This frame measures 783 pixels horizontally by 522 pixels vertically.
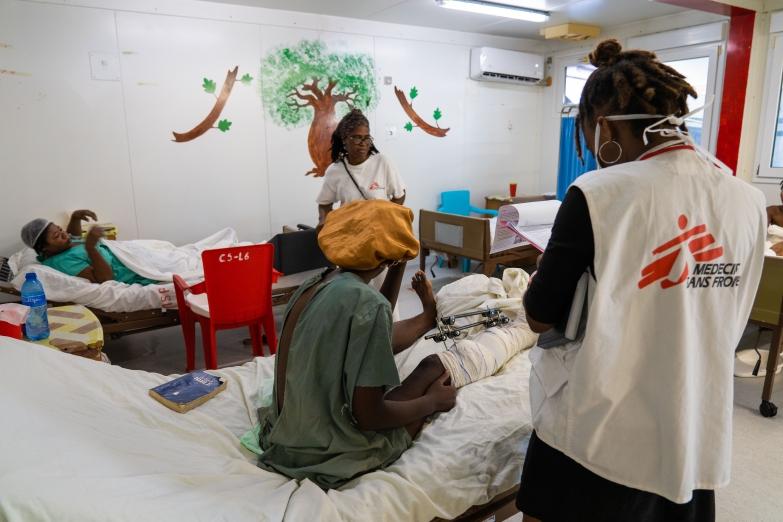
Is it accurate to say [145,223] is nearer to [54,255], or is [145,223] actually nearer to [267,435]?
[54,255]

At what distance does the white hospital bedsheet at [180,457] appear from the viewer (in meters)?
1.10

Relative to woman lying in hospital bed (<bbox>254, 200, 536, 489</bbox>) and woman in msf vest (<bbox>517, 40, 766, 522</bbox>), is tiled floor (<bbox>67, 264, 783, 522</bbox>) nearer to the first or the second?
woman lying in hospital bed (<bbox>254, 200, 536, 489</bbox>)

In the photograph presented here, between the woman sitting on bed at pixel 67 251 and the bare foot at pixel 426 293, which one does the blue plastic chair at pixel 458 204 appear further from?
the woman sitting on bed at pixel 67 251


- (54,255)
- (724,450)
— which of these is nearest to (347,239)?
(724,450)

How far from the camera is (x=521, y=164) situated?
648cm

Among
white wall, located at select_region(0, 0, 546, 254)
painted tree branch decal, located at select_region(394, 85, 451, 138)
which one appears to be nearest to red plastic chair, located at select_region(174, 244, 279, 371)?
white wall, located at select_region(0, 0, 546, 254)

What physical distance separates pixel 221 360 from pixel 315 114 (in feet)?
8.47

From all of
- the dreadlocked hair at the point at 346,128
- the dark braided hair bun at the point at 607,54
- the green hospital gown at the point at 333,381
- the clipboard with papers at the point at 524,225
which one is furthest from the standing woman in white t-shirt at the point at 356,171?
the dark braided hair bun at the point at 607,54

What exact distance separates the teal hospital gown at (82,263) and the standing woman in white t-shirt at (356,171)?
1389 mm

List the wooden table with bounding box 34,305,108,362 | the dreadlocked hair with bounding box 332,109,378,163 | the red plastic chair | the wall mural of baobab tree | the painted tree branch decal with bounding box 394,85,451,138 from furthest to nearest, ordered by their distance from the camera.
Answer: the painted tree branch decal with bounding box 394,85,451,138
the wall mural of baobab tree
the dreadlocked hair with bounding box 332,109,378,163
the red plastic chair
the wooden table with bounding box 34,305,108,362

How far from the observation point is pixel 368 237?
4.84 ft

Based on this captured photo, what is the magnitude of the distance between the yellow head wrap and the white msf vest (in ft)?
1.95

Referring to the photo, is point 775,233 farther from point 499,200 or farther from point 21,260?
point 21,260

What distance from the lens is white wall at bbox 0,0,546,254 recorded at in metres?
3.75
